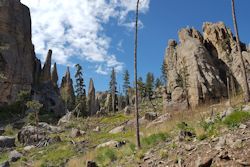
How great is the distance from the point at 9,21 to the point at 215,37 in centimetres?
5716

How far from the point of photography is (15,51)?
86875mm

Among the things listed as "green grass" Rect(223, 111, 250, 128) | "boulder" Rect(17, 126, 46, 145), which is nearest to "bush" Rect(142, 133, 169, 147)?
"green grass" Rect(223, 111, 250, 128)

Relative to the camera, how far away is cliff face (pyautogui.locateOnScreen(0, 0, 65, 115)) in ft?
268

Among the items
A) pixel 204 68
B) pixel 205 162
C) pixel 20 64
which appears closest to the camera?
pixel 205 162

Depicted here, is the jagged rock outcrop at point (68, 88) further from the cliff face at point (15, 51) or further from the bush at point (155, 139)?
the bush at point (155, 139)

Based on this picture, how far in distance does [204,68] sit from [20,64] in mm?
55322

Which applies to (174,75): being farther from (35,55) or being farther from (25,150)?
(35,55)

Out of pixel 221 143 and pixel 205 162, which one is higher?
pixel 221 143

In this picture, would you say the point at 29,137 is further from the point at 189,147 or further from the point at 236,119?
the point at 236,119

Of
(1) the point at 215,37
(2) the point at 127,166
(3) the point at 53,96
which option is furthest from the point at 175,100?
(3) the point at 53,96

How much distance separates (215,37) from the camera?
60656mm

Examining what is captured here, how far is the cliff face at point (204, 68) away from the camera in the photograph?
157 feet

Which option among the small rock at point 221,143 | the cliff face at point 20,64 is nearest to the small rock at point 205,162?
the small rock at point 221,143

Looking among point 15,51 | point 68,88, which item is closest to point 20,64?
point 15,51
